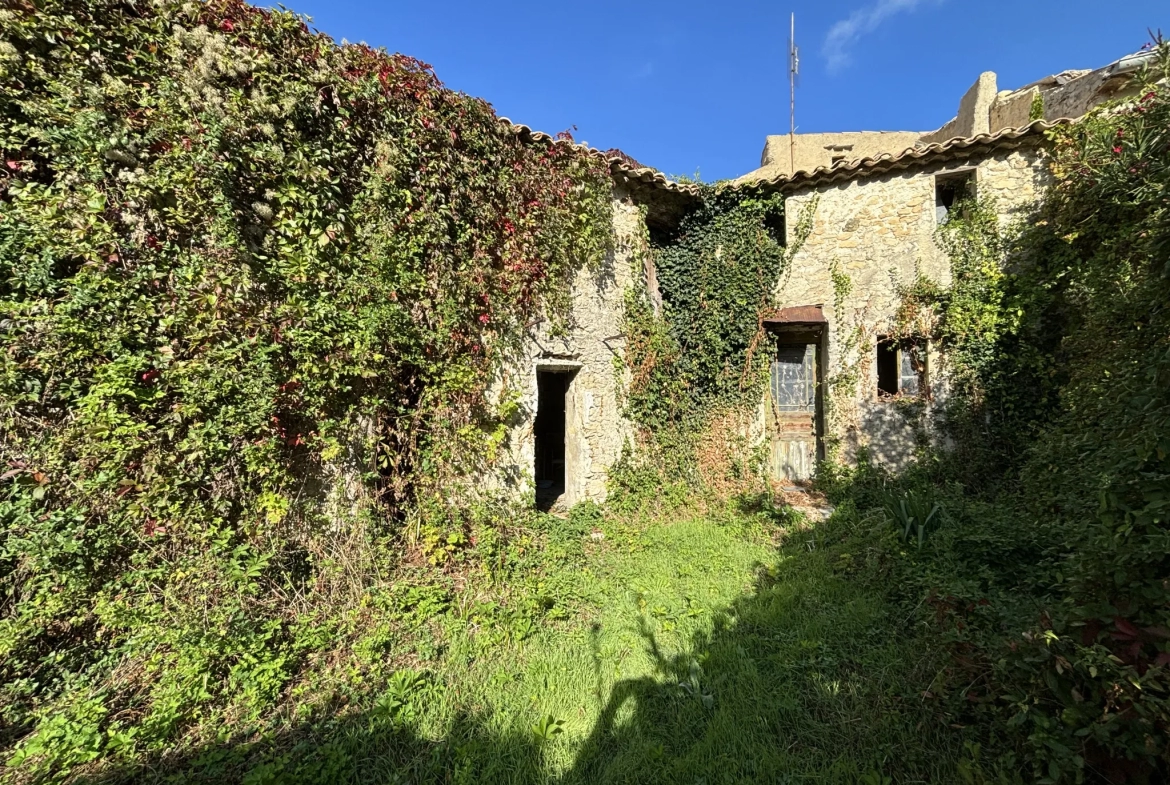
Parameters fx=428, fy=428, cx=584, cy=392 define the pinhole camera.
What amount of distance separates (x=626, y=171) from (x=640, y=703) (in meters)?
6.23

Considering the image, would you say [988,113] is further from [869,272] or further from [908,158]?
[869,272]

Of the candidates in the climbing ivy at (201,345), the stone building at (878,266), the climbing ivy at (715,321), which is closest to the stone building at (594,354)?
the climbing ivy at (715,321)

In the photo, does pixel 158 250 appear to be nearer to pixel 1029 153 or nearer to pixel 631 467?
pixel 631 467

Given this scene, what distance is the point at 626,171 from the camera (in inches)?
243

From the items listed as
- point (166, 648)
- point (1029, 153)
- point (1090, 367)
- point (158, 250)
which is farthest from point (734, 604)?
point (1029, 153)

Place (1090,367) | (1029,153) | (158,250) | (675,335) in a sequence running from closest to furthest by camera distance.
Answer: (158,250) < (1090,367) < (1029,153) < (675,335)

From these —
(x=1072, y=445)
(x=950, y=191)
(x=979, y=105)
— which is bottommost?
(x=1072, y=445)

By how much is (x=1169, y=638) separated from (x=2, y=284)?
5.90m

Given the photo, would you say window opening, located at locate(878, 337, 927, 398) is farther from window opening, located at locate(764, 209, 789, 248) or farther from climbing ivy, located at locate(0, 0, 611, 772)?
climbing ivy, located at locate(0, 0, 611, 772)

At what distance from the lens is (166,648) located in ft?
8.62

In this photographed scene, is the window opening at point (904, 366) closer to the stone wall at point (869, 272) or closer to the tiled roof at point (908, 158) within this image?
the stone wall at point (869, 272)

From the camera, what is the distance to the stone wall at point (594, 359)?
217 inches

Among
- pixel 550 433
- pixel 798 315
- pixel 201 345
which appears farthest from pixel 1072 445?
pixel 550 433

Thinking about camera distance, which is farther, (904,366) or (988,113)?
(988,113)
